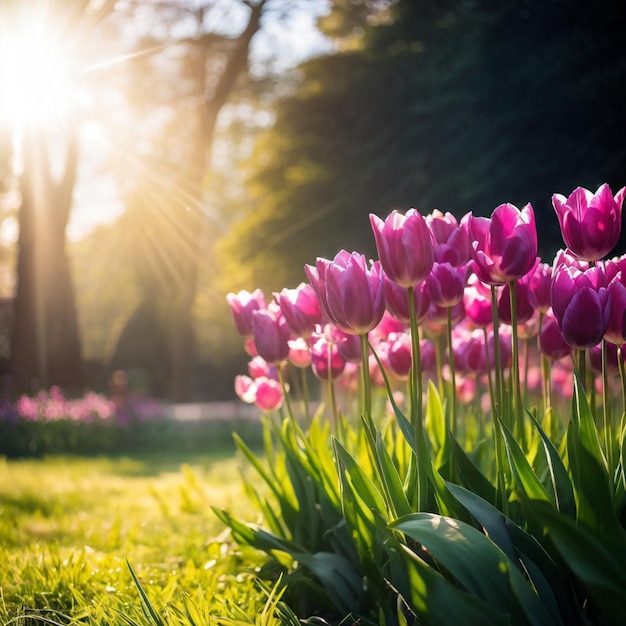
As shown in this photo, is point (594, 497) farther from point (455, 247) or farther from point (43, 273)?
point (43, 273)

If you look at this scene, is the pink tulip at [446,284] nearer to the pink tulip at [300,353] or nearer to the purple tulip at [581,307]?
the purple tulip at [581,307]

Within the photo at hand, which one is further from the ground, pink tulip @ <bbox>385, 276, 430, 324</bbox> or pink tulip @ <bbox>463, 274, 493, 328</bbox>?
pink tulip @ <bbox>385, 276, 430, 324</bbox>

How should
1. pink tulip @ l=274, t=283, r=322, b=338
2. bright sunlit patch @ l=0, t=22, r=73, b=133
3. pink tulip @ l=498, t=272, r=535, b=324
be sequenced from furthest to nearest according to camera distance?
bright sunlit patch @ l=0, t=22, r=73, b=133, pink tulip @ l=274, t=283, r=322, b=338, pink tulip @ l=498, t=272, r=535, b=324

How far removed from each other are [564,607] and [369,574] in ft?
2.11

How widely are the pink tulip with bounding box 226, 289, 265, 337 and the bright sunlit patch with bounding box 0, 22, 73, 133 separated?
1094 cm

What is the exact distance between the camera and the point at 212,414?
14234 mm

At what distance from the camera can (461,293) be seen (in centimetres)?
223

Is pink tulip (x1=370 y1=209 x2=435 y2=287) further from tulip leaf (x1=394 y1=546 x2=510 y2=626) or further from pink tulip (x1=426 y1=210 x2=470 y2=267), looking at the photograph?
tulip leaf (x1=394 y1=546 x2=510 y2=626)

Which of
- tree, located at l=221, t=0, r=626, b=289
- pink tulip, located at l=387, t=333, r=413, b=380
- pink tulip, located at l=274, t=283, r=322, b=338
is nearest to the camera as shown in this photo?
pink tulip, located at l=274, t=283, r=322, b=338

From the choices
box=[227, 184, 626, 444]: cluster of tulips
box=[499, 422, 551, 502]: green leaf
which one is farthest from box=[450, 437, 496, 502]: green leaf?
box=[499, 422, 551, 502]: green leaf

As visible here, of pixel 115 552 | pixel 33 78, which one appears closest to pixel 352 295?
pixel 115 552

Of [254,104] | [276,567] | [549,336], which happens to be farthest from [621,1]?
[254,104]

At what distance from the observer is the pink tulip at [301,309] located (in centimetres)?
249

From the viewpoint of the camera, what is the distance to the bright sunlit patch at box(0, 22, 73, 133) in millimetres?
12266
